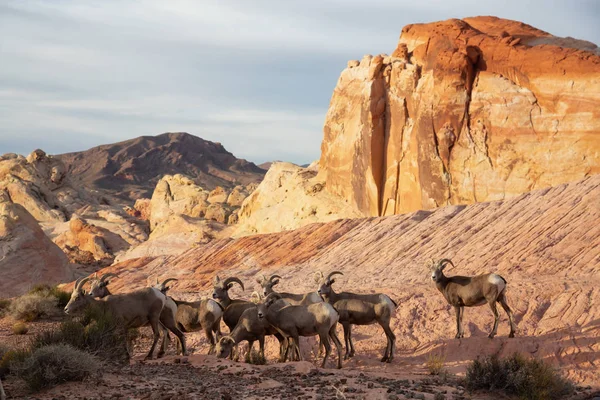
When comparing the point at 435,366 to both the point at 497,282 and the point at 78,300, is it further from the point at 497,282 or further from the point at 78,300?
the point at 78,300

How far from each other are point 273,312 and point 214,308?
1.87 m

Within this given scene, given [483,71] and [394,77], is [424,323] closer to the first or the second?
[483,71]

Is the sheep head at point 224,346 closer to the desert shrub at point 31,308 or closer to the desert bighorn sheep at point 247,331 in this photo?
the desert bighorn sheep at point 247,331

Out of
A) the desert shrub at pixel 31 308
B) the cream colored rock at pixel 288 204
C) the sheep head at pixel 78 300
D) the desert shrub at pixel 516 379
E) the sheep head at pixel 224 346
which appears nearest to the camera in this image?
the desert shrub at pixel 516 379

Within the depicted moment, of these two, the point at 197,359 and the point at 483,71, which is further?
the point at 483,71

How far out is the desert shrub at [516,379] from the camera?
1321cm

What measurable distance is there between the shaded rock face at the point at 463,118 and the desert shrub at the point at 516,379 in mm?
17985

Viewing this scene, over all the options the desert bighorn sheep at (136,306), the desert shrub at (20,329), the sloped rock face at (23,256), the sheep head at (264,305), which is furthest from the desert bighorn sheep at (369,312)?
the sloped rock face at (23,256)

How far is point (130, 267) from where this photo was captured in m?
31.8

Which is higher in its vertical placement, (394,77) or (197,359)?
(394,77)

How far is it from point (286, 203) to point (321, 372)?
27909 mm

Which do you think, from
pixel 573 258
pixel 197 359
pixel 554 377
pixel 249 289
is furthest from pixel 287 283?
pixel 554 377

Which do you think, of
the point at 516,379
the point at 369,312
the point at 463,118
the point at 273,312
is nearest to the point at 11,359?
the point at 273,312

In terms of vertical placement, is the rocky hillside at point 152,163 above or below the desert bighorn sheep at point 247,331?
above
